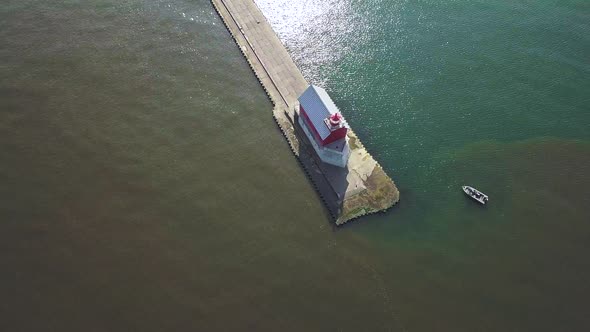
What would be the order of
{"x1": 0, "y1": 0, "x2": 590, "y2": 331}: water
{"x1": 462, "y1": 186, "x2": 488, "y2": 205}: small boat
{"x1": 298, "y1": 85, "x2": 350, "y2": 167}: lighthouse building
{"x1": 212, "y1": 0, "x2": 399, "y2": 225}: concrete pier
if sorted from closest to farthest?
{"x1": 0, "y1": 0, "x2": 590, "y2": 331}: water
{"x1": 298, "y1": 85, "x2": 350, "y2": 167}: lighthouse building
{"x1": 212, "y1": 0, "x2": 399, "y2": 225}: concrete pier
{"x1": 462, "y1": 186, "x2": 488, "y2": 205}: small boat

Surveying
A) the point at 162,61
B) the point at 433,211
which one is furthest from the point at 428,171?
the point at 162,61

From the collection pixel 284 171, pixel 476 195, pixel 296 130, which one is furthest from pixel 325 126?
pixel 476 195

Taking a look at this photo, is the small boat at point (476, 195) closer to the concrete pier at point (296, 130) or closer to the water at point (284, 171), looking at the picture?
the water at point (284, 171)

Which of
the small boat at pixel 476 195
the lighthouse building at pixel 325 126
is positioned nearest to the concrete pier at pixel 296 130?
the lighthouse building at pixel 325 126

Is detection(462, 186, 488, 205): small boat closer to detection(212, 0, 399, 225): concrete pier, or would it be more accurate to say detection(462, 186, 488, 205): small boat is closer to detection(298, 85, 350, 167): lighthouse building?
detection(212, 0, 399, 225): concrete pier

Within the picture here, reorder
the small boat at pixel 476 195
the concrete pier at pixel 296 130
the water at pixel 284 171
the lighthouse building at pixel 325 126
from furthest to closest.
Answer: the small boat at pixel 476 195
the concrete pier at pixel 296 130
the lighthouse building at pixel 325 126
the water at pixel 284 171

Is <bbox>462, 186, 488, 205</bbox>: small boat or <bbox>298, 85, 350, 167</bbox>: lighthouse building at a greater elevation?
<bbox>298, 85, 350, 167</bbox>: lighthouse building

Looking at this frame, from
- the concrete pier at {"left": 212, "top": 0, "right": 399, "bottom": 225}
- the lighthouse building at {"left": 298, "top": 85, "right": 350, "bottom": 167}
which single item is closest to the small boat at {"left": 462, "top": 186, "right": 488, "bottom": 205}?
the concrete pier at {"left": 212, "top": 0, "right": 399, "bottom": 225}

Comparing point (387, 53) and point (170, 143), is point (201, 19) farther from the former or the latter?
point (387, 53)
